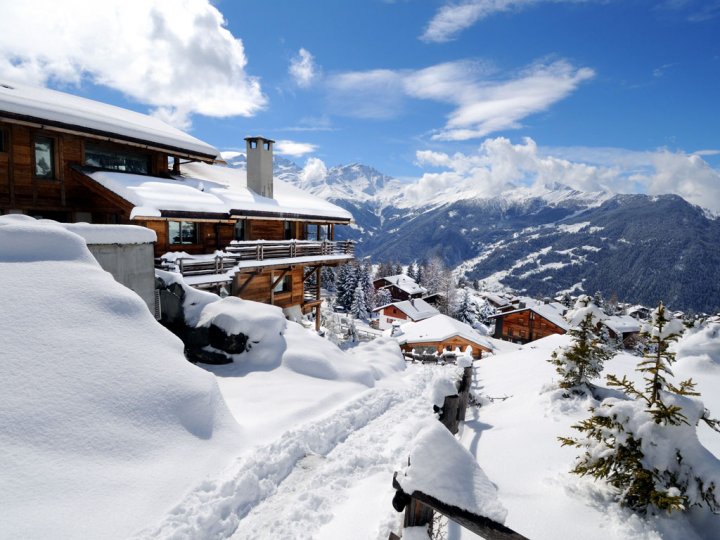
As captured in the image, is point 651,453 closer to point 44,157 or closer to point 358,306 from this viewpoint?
point 44,157

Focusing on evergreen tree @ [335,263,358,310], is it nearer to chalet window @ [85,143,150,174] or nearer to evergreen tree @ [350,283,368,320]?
evergreen tree @ [350,283,368,320]

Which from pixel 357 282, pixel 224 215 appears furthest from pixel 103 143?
pixel 357 282

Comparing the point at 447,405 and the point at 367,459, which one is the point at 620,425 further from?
the point at 367,459

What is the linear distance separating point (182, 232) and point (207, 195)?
2.21 meters

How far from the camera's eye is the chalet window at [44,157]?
15.5 meters

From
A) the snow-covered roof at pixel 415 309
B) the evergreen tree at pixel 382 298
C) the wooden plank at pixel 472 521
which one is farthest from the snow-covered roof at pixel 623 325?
the wooden plank at pixel 472 521

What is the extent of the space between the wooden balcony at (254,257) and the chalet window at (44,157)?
6.35 metres

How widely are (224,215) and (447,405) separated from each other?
14.3 metres

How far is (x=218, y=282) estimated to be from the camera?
1653 cm

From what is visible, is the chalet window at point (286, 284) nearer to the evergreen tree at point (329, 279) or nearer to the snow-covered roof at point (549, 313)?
the snow-covered roof at point (549, 313)

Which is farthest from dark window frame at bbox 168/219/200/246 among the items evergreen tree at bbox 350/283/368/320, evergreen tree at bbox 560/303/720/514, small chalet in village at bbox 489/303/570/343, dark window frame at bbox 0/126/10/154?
small chalet in village at bbox 489/303/570/343

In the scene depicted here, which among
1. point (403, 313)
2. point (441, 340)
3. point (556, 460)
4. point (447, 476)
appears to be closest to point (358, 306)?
point (403, 313)

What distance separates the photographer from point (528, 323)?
65812 mm

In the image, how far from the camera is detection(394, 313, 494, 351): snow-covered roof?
1766 inches
